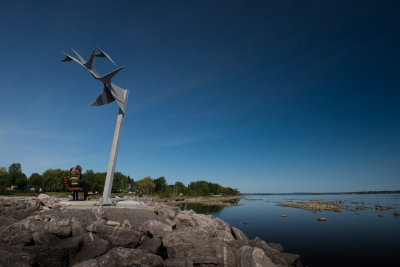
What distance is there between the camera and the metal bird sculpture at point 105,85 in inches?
593

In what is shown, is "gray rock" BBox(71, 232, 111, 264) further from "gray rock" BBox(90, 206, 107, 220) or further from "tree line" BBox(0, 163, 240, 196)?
"tree line" BBox(0, 163, 240, 196)

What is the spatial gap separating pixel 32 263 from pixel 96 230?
9.00 feet

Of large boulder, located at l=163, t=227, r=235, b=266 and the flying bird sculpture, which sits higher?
the flying bird sculpture

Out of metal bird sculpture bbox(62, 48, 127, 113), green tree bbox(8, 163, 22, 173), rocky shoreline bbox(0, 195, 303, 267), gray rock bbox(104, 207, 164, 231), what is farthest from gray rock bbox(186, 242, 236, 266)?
green tree bbox(8, 163, 22, 173)

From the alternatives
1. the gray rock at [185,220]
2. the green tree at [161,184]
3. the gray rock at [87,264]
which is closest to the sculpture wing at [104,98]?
the gray rock at [185,220]

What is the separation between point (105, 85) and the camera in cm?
1633

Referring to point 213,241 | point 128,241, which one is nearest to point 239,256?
point 213,241

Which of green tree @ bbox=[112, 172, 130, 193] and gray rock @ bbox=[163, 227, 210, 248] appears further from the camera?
green tree @ bbox=[112, 172, 130, 193]

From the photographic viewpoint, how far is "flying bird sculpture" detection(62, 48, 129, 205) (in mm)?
15070

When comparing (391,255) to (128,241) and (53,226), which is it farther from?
(53,226)

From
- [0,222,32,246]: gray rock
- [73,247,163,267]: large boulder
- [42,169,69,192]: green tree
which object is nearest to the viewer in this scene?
[73,247,163,267]: large boulder

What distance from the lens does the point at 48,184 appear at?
284ft

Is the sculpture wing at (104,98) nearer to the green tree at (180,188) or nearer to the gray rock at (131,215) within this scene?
the gray rock at (131,215)

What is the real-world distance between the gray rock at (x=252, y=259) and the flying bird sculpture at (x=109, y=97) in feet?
31.4
